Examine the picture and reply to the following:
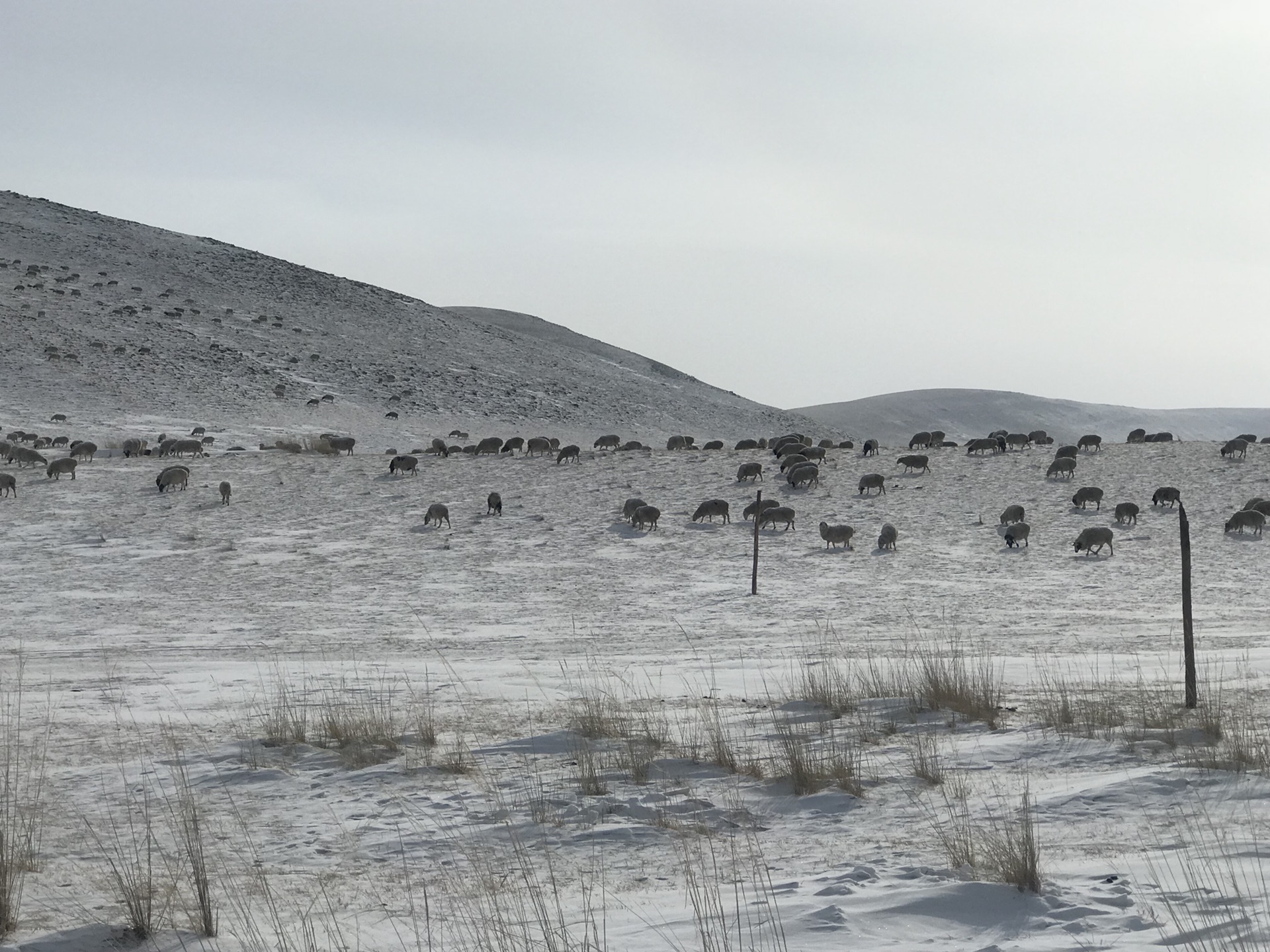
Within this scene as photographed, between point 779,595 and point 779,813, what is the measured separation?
1345cm

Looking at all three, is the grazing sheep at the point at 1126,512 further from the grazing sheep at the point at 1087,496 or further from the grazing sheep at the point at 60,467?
the grazing sheep at the point at 60,467

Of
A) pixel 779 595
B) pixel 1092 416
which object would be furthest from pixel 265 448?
pixel 1092 416

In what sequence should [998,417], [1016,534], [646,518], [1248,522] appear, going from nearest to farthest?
[1016,534] < [1248,522] < [646,518] < [998,417]

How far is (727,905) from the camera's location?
5117mm

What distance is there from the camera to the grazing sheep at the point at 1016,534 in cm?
2495

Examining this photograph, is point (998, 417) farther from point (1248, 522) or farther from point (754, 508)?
point (754, 508)

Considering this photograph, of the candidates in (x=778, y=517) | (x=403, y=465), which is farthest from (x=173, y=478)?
(x=778, y=517)

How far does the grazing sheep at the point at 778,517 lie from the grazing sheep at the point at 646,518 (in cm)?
258

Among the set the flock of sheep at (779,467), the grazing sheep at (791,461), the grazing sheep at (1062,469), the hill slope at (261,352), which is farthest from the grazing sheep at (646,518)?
the hill slope at (261,352)

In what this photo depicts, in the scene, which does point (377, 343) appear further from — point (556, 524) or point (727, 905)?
point (727, 905)

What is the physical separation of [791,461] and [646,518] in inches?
337

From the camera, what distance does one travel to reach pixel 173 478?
28234 mm

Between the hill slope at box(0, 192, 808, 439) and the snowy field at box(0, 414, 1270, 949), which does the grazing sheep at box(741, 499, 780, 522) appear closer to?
the snowy field at box(0, 414, 1270, 949)

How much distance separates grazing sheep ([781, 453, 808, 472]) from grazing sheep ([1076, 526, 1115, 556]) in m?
9.72
